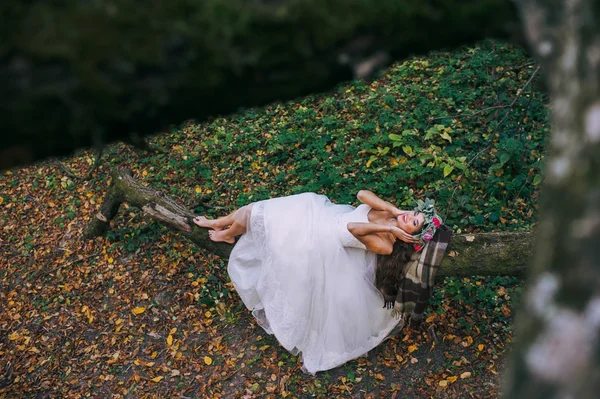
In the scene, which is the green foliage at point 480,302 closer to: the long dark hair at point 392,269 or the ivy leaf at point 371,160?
the long dark hair at point 392,269

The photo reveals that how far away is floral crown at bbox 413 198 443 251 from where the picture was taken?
417cm

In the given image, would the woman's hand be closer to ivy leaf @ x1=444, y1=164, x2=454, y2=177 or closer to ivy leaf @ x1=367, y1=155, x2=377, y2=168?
ivy leaf @ x1=444, y1=164, x2=454, y2=177

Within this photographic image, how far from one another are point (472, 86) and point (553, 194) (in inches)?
282

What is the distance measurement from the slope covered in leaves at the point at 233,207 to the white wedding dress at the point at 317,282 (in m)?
0.26

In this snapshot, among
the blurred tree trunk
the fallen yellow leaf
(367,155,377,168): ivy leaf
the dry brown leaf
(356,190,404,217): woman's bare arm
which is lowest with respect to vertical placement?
the dry brown leaf

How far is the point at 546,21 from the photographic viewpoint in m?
1.08

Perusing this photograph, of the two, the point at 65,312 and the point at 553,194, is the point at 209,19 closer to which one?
the point at 553,194

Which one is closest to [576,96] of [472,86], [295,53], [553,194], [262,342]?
[553,194]

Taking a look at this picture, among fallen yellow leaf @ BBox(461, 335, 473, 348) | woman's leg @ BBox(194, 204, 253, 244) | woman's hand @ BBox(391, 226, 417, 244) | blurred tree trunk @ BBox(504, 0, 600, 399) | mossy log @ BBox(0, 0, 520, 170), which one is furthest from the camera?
woman's leg @ BBox(194, 204, 253, 244)

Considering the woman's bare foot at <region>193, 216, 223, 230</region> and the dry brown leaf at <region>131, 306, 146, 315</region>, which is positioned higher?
the woman's bare foot at <region>193, 216, 223, 230</region>

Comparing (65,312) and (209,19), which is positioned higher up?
(209,19)

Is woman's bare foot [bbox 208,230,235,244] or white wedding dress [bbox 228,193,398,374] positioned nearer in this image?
white wedding dress [bbox 228,193,398,374]

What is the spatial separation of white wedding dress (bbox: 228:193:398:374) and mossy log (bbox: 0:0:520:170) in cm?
327

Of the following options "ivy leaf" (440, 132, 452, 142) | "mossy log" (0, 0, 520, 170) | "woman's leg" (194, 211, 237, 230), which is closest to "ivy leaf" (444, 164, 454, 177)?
"ivy leaf" (440, 132, 452, 142)
